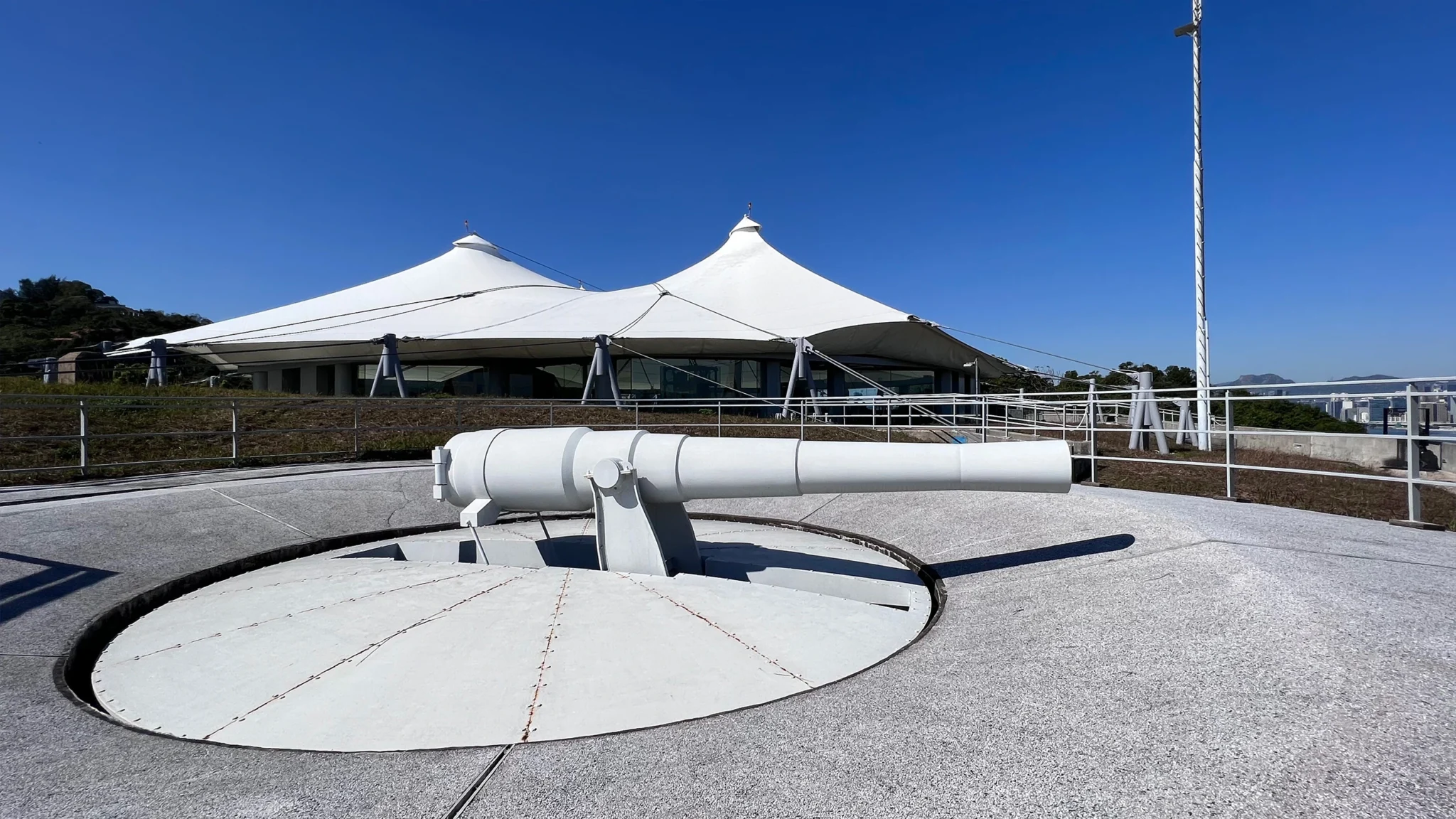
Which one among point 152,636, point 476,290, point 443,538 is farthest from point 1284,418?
point 476,290

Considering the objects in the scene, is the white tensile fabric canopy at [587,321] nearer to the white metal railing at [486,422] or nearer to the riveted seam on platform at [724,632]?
the white metal railing at [486,422]

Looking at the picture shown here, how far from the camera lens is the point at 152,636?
154 inches

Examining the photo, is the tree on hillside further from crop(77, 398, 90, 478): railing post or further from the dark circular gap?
the dark circular gap

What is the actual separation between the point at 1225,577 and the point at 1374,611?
0.59 meters

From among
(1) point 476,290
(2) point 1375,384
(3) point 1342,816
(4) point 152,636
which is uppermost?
(1) point 476,290

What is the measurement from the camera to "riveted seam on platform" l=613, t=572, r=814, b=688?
3.19 metres

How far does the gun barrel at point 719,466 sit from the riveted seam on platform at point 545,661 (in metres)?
0.85

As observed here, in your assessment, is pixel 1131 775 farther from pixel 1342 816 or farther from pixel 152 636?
pixel 152 636

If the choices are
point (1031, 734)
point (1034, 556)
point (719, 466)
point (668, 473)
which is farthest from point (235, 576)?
point (1034, 556)

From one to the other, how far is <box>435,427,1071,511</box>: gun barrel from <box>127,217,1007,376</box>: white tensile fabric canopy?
62.7 feet

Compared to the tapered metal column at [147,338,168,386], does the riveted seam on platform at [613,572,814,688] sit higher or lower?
lower

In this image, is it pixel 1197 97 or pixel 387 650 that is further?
pixel 1197 97

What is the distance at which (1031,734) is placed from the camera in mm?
2199

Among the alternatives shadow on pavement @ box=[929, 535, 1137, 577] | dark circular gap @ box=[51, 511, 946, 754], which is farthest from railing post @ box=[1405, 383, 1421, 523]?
dark circular gap @ box=[51, 511, 946, 754]
